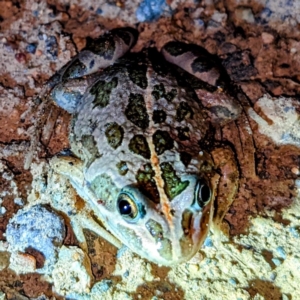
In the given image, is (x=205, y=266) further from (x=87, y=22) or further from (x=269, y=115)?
(x=87, y=22)

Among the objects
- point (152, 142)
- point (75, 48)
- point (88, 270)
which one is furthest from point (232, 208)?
point (75, 48)

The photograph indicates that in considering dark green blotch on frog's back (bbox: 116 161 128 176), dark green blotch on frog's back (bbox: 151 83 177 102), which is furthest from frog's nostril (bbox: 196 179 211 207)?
dark green blotch on frog's back (bbox: 151 83 177 102)

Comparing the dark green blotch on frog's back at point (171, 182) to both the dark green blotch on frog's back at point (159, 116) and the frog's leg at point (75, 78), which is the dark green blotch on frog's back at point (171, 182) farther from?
the frog's leg at point (75, 78)

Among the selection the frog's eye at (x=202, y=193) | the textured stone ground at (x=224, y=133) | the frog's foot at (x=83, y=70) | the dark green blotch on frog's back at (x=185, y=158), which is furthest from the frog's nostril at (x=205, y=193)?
the frog's foot at (x=83, y=70)

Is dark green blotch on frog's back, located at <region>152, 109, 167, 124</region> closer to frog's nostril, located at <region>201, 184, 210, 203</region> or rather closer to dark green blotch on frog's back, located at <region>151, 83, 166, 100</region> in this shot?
dark green blotch on frog's back, located at <region>151, 83, 166, 100</region>

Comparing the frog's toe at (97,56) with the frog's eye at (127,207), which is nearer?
the frog's eye at (127,207)

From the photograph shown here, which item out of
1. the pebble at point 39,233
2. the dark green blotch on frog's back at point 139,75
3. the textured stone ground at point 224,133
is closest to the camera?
the textured stone ground at point 224,133

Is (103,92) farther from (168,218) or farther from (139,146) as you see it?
(168,218)

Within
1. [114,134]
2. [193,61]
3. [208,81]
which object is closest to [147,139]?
[114,134]
